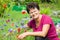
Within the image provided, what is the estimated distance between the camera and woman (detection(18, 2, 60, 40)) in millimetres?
3691

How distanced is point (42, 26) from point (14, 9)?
28.9ft

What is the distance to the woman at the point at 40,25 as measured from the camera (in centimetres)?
369

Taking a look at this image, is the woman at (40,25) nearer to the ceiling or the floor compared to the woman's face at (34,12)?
nearer to the floor

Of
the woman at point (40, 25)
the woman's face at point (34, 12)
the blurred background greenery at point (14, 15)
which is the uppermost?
the woman's face at point (34, 12)

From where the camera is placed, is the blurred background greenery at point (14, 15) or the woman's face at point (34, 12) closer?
the woman's face at point (34, 12)

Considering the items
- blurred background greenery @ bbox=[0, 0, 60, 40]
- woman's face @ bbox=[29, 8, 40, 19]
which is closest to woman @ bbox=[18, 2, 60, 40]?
woman's face @ bbox=[29, 8, 40, 19]

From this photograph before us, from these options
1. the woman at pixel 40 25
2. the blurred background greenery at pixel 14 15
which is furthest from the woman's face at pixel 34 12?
the blurred background greenery at pixel 14 15

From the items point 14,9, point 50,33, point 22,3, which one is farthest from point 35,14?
point 22,3

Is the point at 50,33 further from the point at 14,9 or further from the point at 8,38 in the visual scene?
the point at 14,9

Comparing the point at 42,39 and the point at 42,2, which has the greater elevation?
the point at 42,39

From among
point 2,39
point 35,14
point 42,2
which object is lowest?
point 42,2

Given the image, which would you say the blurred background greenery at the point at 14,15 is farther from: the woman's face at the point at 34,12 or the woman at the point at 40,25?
the woman's face at the point at 34,12

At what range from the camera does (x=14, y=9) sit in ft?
41.3

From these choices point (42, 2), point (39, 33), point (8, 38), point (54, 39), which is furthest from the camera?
point (42, 2)
